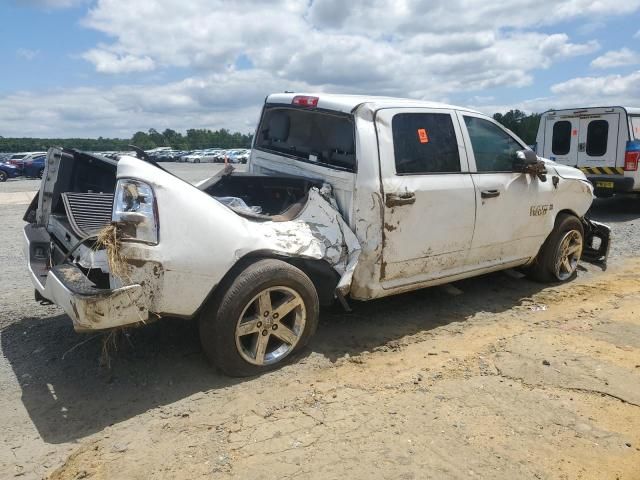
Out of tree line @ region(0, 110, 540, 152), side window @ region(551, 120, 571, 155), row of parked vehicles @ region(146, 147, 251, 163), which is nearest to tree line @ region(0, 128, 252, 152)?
tree line @ region(0, 110, 540, 152)

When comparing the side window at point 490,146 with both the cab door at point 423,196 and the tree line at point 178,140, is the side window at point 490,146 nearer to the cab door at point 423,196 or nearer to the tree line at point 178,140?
the cab door at point 423,196

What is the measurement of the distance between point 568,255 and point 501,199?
1663mm

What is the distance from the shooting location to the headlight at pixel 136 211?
315 cm

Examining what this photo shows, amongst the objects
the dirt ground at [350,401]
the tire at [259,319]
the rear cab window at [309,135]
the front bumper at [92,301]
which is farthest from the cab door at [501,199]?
the front bumper at [92,301]

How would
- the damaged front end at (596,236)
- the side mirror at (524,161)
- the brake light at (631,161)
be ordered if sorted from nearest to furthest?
the side mirror at (524,161), the damaged front end at (596,236), the brake light at (631,161)

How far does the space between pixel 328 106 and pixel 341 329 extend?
6.17ft

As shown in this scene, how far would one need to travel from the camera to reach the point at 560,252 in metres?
5.82

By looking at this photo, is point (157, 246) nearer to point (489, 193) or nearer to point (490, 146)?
point (489, 193)

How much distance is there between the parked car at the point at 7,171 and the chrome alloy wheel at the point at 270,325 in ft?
97.8

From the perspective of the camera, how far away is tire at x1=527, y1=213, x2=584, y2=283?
573 cm

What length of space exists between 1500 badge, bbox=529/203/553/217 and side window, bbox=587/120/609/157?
22.1 ft

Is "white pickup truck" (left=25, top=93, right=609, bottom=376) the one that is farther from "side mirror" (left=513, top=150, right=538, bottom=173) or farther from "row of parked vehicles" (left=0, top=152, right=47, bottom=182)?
"row of parked vehicles" (left=0, top=152, right=47, bottom=182)

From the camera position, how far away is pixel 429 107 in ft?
15.2

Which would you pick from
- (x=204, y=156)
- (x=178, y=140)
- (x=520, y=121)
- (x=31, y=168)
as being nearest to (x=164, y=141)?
(x=178, y=140)
